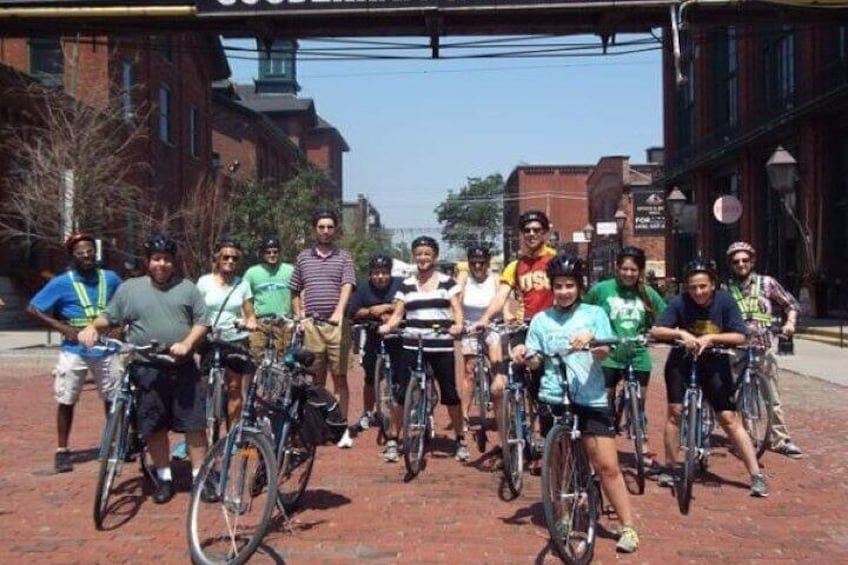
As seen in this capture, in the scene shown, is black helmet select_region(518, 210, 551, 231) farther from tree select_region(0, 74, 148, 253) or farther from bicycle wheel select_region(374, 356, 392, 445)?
tree select_region(0, 74, 148, 253)

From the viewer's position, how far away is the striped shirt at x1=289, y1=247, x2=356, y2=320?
343 inches

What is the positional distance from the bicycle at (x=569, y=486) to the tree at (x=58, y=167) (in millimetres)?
18181

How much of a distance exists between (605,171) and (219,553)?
54.5 meters

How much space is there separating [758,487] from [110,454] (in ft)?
14.9

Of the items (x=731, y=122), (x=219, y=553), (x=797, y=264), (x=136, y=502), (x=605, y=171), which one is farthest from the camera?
(x=605, y=171)

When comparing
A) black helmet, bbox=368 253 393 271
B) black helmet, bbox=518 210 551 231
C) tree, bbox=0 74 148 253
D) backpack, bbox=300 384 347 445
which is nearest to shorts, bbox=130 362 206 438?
backpack, bbox=300 384 347 445

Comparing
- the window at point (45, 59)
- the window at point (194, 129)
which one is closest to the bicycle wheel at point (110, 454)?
the window at point (45, 59)

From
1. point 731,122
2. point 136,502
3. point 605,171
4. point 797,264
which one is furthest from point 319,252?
point 605,171

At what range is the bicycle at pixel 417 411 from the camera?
7.35m

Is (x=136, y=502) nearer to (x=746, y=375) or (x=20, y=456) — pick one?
(x=20, y=456)

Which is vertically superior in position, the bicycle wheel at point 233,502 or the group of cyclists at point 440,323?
the group of cyclists at point 440,323

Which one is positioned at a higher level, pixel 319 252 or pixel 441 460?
pixel 319 252

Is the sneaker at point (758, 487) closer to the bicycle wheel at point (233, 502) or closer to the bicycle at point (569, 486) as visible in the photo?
the bicycle at point (569, 486)

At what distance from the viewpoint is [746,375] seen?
8.05 metres
